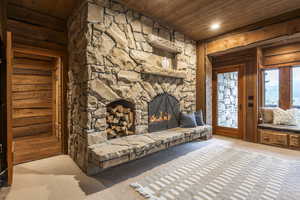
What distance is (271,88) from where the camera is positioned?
4.16 m

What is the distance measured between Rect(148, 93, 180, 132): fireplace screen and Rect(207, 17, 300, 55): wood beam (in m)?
1.94

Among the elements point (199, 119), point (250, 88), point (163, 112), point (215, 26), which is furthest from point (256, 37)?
point (163, 112)

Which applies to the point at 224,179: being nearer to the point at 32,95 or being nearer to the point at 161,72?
the point at 161,72

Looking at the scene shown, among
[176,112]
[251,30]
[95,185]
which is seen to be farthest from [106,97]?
[251,30]

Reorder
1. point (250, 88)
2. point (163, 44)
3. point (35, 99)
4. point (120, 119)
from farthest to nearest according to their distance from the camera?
point (35, 99), point (250, 88), point (163, 44), point (120, 119)

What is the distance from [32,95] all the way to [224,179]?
18.6 feet

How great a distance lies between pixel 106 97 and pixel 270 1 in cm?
342

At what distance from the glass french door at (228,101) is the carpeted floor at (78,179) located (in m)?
A: 1.29

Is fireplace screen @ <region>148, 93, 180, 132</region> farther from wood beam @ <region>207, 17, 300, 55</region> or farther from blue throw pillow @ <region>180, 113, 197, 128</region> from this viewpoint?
wood beam @ <region>207, 17, 300, 55</region>

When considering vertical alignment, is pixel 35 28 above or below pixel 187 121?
above

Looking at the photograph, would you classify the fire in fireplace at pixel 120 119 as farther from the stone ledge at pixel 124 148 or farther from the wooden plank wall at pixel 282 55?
the wooden plank wall at pixel 282 55

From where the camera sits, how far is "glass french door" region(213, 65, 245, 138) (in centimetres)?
430

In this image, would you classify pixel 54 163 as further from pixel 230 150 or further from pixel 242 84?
pixel 242 84

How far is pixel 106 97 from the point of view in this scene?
8.20 feet
